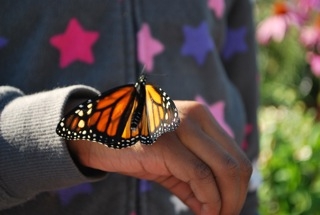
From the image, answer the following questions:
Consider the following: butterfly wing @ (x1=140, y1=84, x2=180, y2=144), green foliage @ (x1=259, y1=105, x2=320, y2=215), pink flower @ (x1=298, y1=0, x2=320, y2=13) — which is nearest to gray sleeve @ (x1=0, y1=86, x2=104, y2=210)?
butterfly wing @ (x1=140, y1=84, x2=180, y2=144)

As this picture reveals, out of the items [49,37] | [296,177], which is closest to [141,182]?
[49,37]

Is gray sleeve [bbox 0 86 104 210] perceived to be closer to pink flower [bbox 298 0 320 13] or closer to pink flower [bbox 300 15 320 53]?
pink flower [bbox 298 0 320 13]

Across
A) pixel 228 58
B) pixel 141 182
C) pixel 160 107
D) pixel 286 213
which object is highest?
pixel 160 107

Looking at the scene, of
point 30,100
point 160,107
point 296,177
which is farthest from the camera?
point 296,177

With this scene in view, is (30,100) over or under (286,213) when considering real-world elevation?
over

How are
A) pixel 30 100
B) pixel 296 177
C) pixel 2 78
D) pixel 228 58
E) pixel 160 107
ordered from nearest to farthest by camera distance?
pixel 160 107 < pixel 30 100 < pixel 2 78 < pixel 228 58 < pixel 296 177

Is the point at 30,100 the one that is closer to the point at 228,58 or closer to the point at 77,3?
the point at 77,3

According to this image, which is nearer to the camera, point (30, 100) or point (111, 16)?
point (30, 100)
